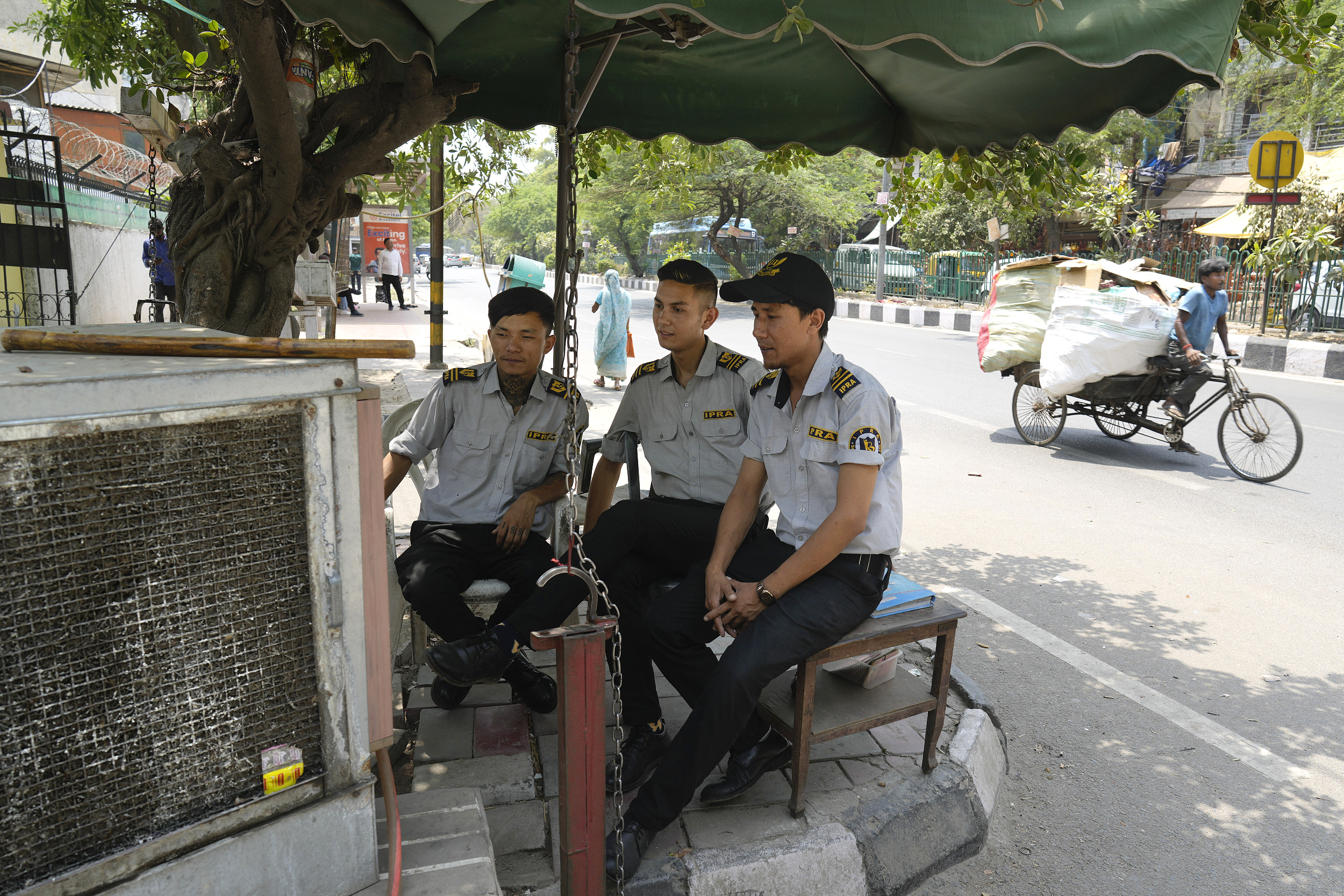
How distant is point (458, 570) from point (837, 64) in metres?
2.84

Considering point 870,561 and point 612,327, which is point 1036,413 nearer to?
point 612,327

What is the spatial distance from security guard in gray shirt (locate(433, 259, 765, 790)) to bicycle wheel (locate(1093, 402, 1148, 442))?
17.4 ft

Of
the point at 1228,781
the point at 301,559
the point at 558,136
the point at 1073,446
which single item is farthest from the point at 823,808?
the point at 1073,446

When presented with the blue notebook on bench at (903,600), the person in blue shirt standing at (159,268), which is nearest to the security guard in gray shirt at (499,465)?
the blue notebook on bench at (903,600)

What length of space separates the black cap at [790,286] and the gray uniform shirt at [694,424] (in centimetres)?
60

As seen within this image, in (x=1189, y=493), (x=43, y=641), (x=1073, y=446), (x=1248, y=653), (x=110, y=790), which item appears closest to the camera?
(x=43, y=641)

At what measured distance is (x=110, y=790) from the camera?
145 cm

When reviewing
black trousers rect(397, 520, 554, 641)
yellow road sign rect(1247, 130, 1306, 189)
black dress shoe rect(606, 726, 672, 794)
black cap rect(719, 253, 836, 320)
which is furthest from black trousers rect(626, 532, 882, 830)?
yellow road sign rect(1247, 130, 1306, 189)

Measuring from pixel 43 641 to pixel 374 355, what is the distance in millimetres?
711

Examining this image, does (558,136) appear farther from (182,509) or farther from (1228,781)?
(1228,781)

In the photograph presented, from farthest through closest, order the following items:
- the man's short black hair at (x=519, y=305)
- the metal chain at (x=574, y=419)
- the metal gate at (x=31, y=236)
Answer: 1. the metal gate at (x=31, y=236)
2. the man's short black hair at (x=519, y=305)
3. the metal chain at (x=574, y=419)

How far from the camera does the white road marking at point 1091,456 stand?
262 inches

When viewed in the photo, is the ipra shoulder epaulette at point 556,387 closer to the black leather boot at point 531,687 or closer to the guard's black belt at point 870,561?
the black leather boot at point 531,687

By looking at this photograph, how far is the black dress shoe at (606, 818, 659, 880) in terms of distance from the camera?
2.20 m
